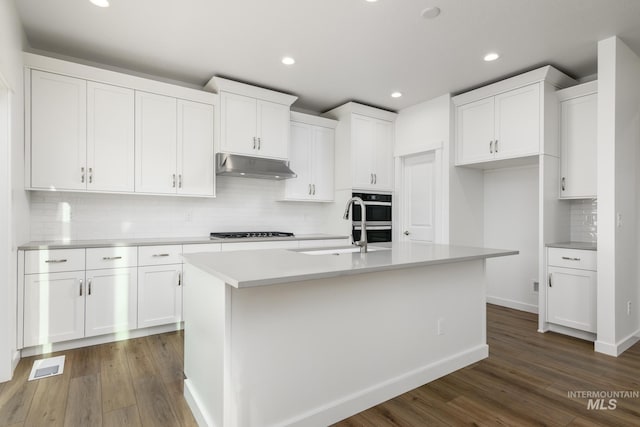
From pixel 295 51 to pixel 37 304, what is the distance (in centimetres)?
314

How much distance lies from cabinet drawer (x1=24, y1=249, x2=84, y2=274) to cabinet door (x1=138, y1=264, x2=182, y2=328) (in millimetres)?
501

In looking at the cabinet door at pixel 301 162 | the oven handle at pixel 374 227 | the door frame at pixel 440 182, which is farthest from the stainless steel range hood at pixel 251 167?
the door frame at pixel 440 182

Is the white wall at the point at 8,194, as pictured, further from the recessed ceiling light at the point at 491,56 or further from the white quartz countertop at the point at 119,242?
the recessed ceiling light at the point at 491,56

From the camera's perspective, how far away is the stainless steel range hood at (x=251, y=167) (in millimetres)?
3826

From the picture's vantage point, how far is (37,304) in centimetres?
282

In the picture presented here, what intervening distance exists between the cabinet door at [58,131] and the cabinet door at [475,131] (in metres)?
4.13

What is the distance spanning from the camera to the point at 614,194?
2.96 meters

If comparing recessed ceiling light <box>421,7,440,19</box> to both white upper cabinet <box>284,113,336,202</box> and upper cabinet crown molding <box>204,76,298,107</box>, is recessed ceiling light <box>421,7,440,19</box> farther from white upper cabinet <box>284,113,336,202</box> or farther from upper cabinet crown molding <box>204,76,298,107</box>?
white upper cabinet <box>284,113,336,202</box>

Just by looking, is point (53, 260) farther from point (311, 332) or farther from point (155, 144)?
point (311, 332)

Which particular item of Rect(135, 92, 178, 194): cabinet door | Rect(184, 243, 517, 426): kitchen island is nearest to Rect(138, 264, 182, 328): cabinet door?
Rect(135, 92, 178, 194): cabinet door

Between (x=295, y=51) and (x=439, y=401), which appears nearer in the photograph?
(x=439, y=401)

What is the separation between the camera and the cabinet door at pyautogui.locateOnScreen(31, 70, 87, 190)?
119 inches

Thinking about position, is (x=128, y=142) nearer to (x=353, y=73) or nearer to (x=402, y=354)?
(x=353, y=73)

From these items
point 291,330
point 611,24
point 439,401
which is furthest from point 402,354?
point 611,24
